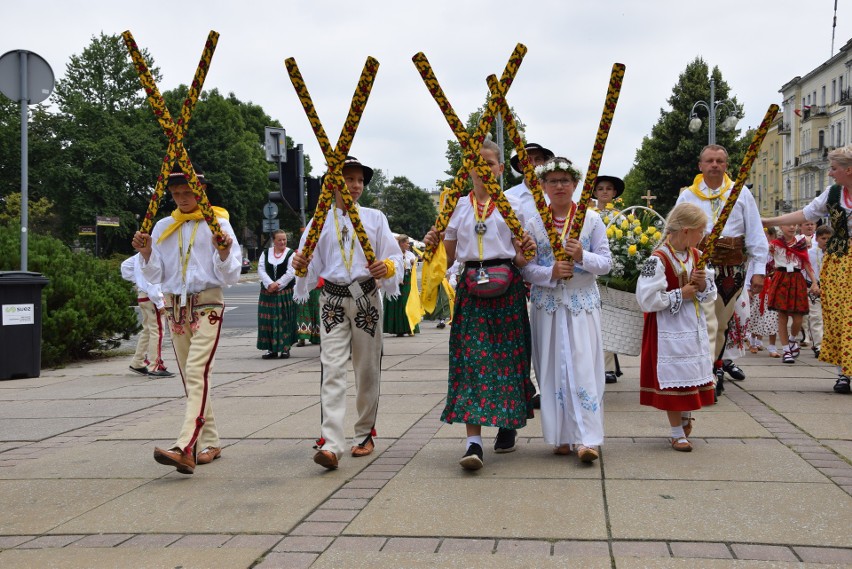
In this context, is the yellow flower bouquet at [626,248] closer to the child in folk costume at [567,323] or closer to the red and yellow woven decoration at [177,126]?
the child in folk costume at [567,323]

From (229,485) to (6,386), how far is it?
6.22 metres

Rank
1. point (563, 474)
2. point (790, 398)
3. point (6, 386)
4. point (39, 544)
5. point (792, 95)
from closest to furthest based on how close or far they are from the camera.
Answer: point (39, 544), point (563, 474), point (790, 398), point (6, 386), point (792, 95)

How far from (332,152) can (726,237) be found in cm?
368

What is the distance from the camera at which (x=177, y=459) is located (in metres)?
5.27

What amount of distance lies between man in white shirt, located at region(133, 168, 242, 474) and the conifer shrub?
6359 mm

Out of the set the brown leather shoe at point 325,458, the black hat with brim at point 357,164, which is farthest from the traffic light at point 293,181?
the brown leather shoe at point 325,458

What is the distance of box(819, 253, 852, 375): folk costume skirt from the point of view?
795 cm

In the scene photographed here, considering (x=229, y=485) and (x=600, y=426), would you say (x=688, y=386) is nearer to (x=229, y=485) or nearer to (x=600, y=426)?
(x=600, y=426)

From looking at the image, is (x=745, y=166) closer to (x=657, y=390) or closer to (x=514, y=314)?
(x=657, y=390)

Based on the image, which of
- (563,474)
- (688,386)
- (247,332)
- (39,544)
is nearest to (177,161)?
(39,544)

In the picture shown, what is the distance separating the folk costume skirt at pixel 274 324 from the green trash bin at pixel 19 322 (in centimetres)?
306

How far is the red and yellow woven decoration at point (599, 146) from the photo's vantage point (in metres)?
5.38

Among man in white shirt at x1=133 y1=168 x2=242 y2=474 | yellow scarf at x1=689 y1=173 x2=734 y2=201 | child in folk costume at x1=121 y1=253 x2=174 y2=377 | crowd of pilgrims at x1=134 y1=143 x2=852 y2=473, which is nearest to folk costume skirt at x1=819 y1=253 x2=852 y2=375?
yellow scarf at x1=689 y1=173 x2=734 y2=201

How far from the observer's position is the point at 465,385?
5.55m
